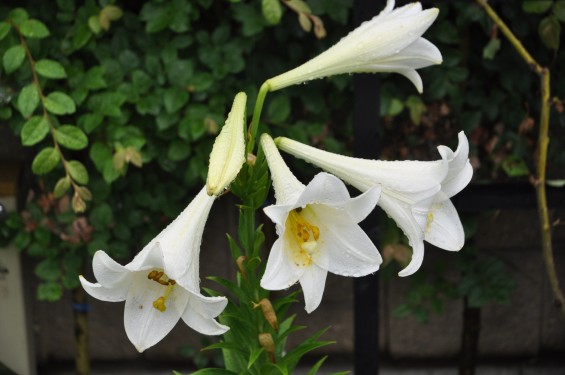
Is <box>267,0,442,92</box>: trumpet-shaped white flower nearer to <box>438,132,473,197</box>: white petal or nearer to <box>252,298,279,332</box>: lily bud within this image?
<box>438,132,473,197</box>: white petal

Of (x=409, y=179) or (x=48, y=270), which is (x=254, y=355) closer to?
(x=409, y=179)

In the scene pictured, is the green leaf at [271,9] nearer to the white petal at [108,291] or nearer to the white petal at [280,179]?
the white petal at [280,179]

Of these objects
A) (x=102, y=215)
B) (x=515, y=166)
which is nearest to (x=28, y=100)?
(x=102, y=215)

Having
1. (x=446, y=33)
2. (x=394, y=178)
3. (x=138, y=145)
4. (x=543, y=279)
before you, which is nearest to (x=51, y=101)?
(x=138, y=145)

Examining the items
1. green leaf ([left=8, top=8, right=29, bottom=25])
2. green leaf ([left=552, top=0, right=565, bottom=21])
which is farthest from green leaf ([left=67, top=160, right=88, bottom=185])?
green leaf ([left=552, top=0, right=565, bottom=21])

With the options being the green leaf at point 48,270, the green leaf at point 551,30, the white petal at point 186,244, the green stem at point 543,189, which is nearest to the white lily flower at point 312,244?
the white petal at point 186,244
